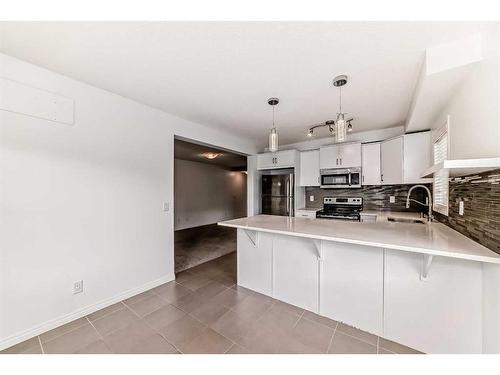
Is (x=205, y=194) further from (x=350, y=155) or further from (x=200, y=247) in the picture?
(x=350, y=155)

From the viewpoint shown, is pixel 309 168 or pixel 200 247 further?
pixel 200 247

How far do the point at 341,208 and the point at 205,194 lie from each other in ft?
15.2

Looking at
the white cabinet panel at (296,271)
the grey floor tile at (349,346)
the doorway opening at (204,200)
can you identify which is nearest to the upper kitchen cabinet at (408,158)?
the white cabinet panel at (296,271)

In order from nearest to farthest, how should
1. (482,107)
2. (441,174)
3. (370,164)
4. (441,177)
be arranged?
(482,107)
(441,174)
(441,177)
(370,164)

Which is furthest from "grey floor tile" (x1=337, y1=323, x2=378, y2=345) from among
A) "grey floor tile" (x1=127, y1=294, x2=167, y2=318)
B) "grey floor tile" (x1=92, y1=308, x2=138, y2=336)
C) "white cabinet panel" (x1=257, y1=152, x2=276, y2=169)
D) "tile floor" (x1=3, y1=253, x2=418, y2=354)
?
"white cabinet panel" (x1=257, y1=152, x2=276, y2=169)

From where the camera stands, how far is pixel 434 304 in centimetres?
144

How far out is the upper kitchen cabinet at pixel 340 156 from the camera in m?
3.50

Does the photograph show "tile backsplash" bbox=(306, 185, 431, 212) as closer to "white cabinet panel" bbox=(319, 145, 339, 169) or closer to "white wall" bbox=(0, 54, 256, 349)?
"white cabinet panel" bbox=(319, 145, 339, 169)

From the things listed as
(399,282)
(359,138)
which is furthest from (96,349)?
(359,138)

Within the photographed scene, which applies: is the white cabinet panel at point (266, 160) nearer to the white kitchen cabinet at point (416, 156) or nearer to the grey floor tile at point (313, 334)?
the white kitchen cabinet at point (416, 156)

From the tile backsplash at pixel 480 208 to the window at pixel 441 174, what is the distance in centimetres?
27

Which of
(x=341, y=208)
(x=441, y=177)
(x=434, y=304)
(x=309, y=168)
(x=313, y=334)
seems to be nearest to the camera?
(x=434, y=304)

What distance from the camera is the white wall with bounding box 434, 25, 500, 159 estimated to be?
114 centimetres
